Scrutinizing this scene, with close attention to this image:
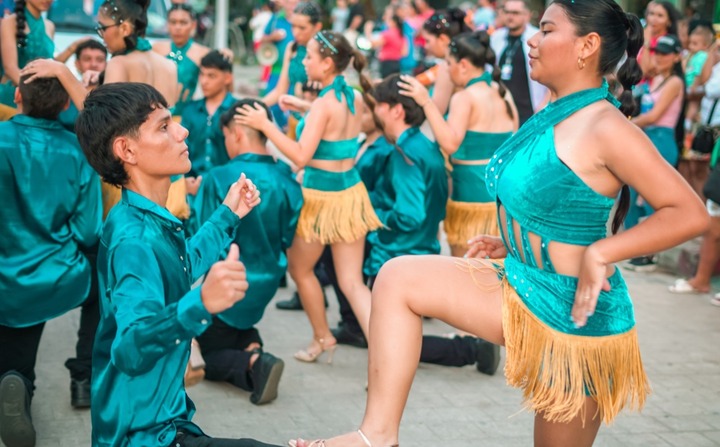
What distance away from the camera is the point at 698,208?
8.49 ft

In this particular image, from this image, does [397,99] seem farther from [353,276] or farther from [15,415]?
[15,415]

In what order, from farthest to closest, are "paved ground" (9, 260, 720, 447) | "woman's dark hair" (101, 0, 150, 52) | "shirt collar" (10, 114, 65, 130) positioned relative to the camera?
"woman's dark hair" (101, 0, 150, 52) → "paved ground" (9, 260, 720, 447) → "shirt collar" (10, 114, 65, 130)

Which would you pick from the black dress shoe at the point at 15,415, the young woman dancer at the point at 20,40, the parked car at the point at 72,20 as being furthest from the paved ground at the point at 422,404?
the parked car at the point at 72,20

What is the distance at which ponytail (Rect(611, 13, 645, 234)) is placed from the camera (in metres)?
2.88

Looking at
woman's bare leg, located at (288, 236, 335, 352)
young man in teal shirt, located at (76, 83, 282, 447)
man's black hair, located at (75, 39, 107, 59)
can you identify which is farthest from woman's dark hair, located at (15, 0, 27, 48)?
young man in teal shirt, located at (76, 83, 282, 447)

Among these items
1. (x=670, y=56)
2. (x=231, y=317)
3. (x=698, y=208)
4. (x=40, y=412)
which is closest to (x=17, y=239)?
(x=40, y=412)

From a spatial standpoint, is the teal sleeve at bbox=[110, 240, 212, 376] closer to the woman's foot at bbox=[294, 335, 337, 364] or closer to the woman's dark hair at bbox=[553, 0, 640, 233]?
the woman's dark hair at bbox=[553, 0, 640, 233]

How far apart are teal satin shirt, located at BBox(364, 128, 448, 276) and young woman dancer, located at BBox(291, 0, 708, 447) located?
2232 millimetres

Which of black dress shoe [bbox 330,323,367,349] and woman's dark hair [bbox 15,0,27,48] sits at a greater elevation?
woman's dark hair [bbox 15,0,27,48]

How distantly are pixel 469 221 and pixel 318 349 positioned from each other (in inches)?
51.3

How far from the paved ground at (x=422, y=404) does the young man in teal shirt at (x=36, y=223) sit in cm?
45

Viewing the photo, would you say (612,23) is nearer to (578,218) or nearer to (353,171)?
(578,218)

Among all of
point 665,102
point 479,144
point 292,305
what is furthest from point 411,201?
point 665,102

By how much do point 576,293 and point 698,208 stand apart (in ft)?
1.38
